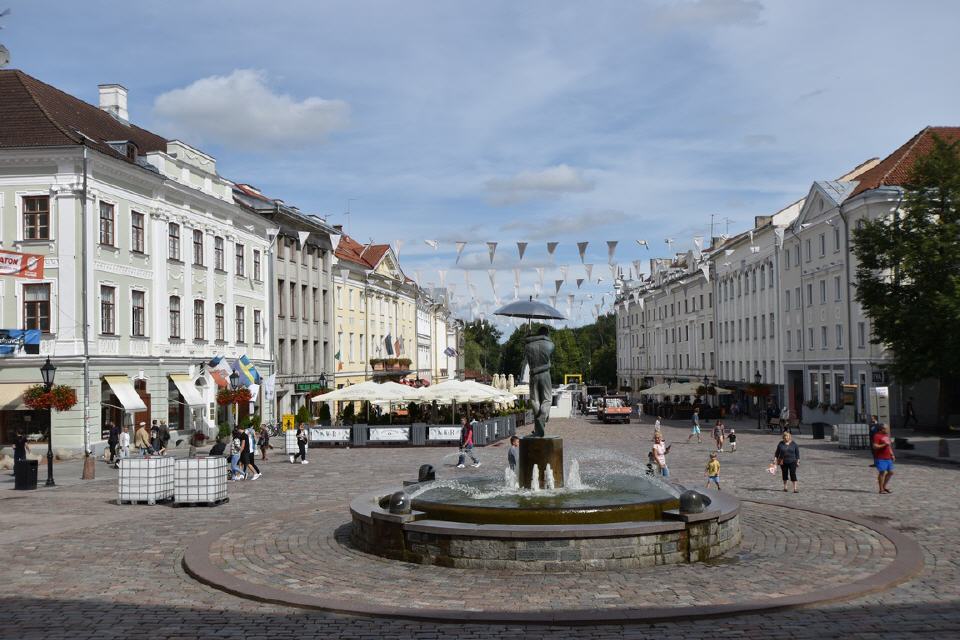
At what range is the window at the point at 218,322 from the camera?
4609 centimetres

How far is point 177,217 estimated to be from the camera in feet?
137

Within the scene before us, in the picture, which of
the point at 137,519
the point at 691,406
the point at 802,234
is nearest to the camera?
the point at 137,519

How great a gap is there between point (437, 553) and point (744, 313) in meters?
61.7

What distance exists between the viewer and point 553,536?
41.1 feet

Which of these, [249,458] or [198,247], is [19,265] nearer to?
[249,458]

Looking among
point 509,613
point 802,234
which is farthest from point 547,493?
point 802,234

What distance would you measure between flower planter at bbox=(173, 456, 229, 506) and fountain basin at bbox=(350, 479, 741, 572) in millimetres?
7006

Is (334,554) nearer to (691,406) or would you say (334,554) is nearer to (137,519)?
(137,519)

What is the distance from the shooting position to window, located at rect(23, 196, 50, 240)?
3450cm

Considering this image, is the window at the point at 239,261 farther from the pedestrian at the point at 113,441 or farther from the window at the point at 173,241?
the pedestrian at the point at 113,441

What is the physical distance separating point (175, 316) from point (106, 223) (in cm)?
690

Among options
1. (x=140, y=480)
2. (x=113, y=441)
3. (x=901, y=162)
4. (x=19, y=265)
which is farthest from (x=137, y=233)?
(x=901, y=162)

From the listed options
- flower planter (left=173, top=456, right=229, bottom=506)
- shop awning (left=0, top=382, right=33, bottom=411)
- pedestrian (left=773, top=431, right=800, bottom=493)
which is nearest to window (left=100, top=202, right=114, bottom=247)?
shop awning (left=0, top=382, right=33, bottom=411)

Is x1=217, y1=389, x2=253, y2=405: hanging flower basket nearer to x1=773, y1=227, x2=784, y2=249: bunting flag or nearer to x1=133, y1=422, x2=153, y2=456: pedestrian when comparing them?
x1=133, y1=422, x2=153, y2=456: pedestrian
